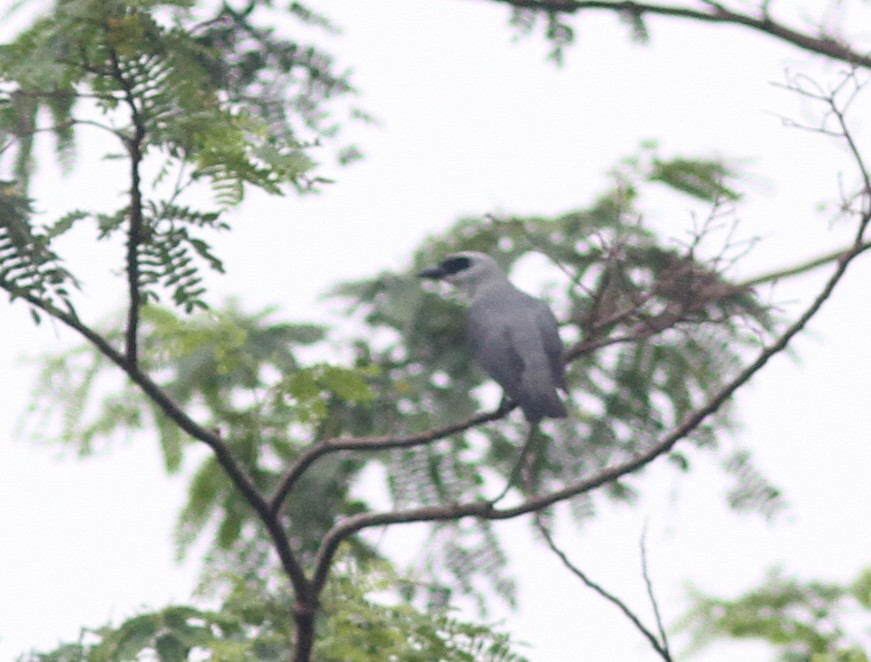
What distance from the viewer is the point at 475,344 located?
5371 millimetres

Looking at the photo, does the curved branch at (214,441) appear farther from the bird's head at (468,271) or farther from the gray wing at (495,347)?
the bird's head at (468,271)

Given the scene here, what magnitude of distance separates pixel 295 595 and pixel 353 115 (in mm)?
1445

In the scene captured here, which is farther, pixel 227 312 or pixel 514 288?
pixel 514 288

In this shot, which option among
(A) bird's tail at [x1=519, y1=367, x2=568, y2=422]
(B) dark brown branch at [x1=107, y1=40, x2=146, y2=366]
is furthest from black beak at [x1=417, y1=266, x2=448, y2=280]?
(B) dark brown branch at [x1=107, y1=40, x2=146, y2=366]

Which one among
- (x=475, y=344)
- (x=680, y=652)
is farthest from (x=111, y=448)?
(x=680, y=652)

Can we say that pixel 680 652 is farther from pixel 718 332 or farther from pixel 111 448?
pixel 111 448

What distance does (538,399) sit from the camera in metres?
4.90

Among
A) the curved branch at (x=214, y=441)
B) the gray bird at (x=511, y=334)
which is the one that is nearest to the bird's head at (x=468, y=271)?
the gray bird at (x=511, y=334)

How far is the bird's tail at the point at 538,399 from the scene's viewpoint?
16.0 ft

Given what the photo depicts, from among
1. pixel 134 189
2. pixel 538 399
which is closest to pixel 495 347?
pixel 538 399

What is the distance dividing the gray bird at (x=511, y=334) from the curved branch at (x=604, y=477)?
3.17ft

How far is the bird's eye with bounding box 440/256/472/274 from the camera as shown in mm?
5781

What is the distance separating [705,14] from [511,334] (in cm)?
121

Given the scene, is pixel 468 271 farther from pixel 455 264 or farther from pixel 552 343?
pixel 552 343
